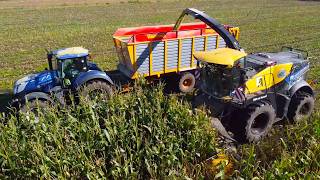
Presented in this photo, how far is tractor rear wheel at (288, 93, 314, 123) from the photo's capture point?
880 centimetres

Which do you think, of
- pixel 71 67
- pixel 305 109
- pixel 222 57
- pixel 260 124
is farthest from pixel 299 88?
pixel 71 67

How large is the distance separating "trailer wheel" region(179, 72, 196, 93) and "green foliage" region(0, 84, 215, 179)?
174 inches

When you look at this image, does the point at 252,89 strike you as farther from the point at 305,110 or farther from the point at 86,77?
the point at 86,77

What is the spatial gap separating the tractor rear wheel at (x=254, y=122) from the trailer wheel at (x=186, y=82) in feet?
11.8

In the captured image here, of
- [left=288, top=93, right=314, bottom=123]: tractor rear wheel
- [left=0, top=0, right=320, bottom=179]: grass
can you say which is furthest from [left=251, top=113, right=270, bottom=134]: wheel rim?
[left=288, top=93, right=314, bottom=123]: tractor rear wheel

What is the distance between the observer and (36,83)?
9586mm

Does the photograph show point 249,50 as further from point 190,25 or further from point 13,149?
point 13,149

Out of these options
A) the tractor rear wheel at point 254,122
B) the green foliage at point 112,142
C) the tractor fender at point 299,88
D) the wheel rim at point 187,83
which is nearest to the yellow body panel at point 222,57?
the tractor rear wheel at point 254,122

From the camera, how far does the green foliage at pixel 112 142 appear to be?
5.66 meters

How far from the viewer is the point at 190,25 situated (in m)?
13.7

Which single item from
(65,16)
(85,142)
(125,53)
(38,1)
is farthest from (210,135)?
(38,1)

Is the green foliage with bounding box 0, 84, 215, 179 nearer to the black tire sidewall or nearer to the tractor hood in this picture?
the black tire sidewall

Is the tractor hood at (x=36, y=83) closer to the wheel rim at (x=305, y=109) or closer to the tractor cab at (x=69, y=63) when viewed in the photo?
the tractor cab at (x=69, y=63)

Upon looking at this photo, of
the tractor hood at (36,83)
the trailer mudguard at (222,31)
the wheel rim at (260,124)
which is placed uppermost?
the trailer mudguard at (222,31)
